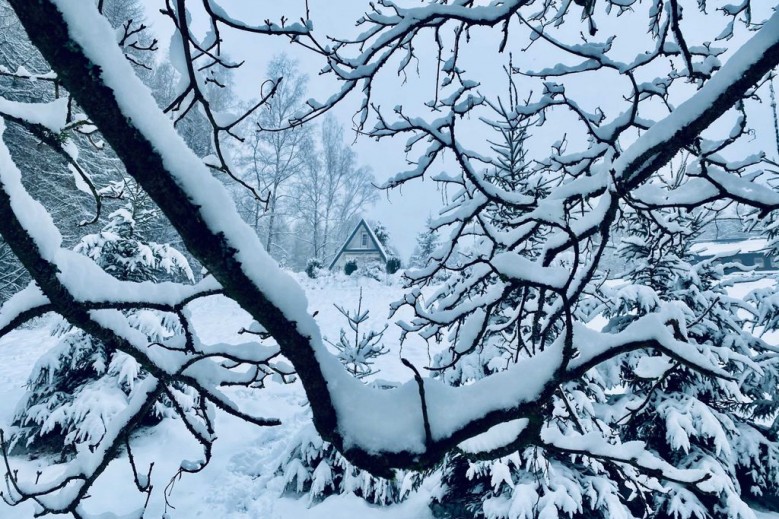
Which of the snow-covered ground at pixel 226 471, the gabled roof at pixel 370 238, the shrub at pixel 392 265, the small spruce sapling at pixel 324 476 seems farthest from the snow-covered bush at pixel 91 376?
the gabled roof at pixel 370 238

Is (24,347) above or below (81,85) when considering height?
above

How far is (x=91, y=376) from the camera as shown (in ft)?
21.2

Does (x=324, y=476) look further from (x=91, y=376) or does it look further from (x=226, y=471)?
(x=91, y=376)

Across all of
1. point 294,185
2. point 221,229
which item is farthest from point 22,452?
point 294,185

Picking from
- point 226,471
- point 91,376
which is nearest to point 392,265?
point 91,376

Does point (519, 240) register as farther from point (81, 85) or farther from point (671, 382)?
point (671, 382)

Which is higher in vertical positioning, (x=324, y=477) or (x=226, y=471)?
(x=226, y=471)

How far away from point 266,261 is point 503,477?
4023mm

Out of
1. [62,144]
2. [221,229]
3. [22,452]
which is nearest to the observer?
[221,229]

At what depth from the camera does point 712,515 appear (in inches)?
173

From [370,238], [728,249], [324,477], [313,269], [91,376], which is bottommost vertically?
[324,477]

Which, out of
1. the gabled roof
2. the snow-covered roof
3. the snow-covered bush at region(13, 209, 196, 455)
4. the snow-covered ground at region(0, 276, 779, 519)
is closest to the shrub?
the gabled roof

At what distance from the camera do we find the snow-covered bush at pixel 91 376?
217 inches

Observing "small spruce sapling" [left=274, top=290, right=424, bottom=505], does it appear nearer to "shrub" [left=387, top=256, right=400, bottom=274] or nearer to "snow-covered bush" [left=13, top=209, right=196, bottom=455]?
"snow-covered bush" [left=13, top=209, right=196, bottom=455]
